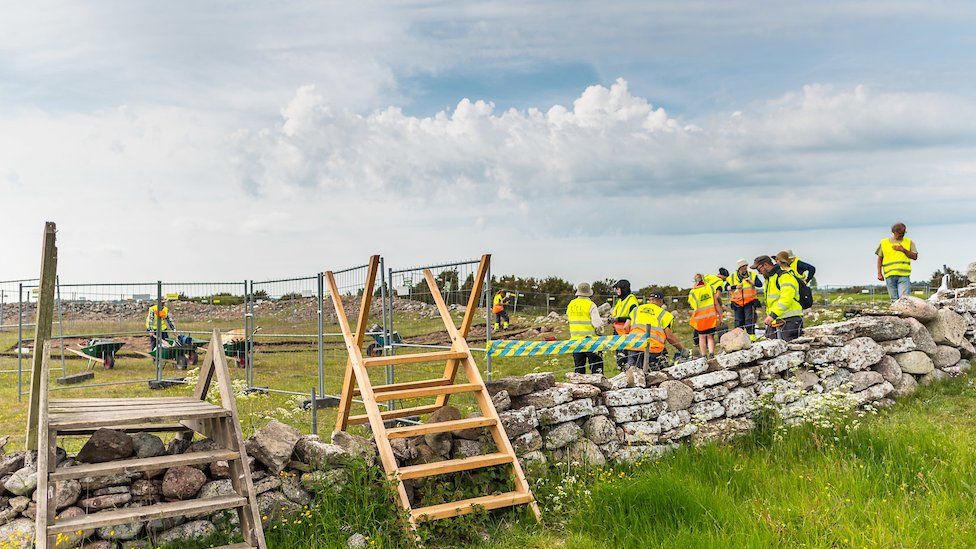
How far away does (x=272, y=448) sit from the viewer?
20.3 feet

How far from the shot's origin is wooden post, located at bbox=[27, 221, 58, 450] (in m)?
6.15

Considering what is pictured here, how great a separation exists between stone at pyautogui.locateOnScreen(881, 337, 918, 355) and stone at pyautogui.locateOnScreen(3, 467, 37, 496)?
10334mm

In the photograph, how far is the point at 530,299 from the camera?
15695 mm

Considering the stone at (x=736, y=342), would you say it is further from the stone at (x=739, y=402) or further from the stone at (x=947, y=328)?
the stone at (x=947, y=328)

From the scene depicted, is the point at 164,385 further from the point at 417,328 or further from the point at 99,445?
the point at 99,445

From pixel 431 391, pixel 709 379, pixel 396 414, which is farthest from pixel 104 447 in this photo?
pixel 709 379

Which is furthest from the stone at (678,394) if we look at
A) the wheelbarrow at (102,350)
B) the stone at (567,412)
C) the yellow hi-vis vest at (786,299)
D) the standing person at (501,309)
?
the wheelbarrow at (102,350)

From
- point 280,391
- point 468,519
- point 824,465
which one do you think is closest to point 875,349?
point 824,465

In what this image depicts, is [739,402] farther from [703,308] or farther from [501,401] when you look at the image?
[703,308]

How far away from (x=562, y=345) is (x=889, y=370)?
4995 millimetres

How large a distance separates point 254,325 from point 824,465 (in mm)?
9883

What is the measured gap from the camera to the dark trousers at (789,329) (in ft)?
35.2

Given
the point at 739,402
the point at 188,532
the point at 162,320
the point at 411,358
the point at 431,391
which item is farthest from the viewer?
the point at 162,320

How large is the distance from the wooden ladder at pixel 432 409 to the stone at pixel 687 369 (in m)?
2.39
